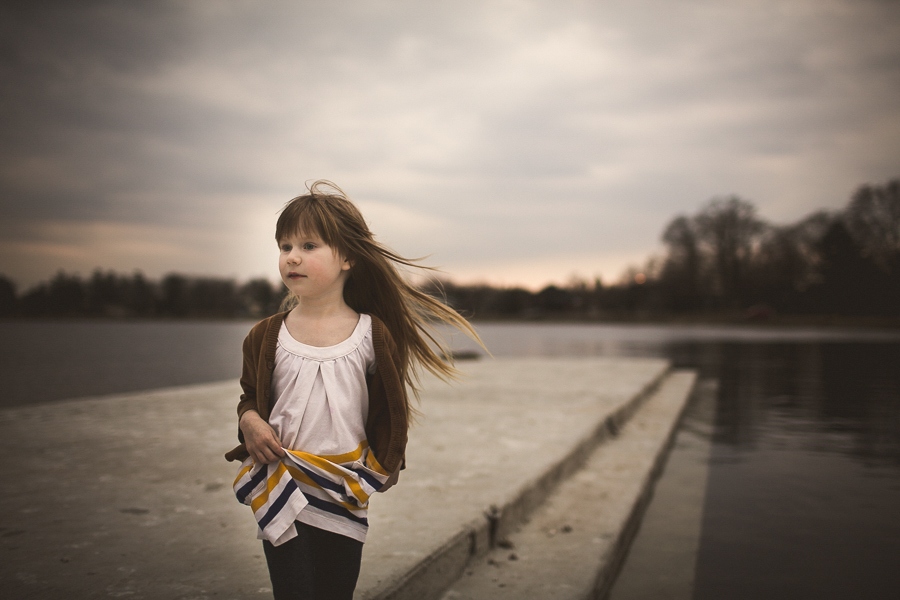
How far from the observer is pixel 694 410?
839cm

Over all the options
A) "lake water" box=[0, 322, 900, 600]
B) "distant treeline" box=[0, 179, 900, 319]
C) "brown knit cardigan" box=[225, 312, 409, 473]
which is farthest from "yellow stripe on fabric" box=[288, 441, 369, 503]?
"distant treeline" box=[0, 179, 900, 319]

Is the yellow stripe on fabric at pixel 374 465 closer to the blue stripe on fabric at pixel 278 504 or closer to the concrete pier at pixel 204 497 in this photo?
the blue stripe on fabric at pixel 278 504

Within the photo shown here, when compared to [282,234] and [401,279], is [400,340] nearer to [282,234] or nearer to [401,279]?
[401,279]

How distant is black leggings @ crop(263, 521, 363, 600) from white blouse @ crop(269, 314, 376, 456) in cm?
24

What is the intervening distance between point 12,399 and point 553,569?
1445 centimetres

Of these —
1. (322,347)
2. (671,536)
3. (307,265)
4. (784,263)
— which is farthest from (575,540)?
(784,263)

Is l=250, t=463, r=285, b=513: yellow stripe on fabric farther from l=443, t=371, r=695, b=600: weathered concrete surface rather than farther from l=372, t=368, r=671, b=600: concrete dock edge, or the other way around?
l=443, t=371, r=695, b=600: weathered concrete surface

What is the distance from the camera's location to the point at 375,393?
5.57 ft

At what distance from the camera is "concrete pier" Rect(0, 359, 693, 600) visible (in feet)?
7.36

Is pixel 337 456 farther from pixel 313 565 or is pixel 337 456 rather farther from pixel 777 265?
pixel 777 265

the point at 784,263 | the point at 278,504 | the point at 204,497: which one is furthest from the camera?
the point at 784,263

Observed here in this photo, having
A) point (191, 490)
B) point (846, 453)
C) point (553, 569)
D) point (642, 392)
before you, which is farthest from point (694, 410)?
point (191, 490)

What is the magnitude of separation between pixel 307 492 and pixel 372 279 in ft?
2.22

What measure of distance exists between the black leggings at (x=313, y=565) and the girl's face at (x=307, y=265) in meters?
0.66
